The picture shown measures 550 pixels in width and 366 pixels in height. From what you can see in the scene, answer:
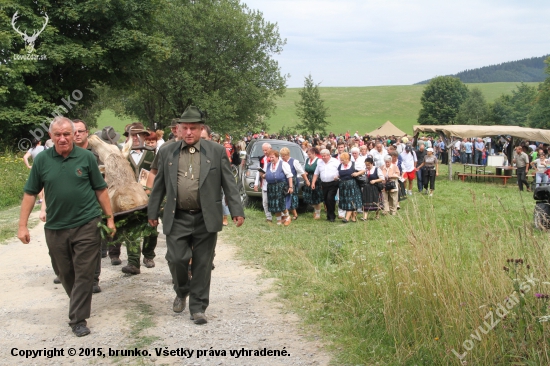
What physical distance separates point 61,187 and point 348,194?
9225 mm

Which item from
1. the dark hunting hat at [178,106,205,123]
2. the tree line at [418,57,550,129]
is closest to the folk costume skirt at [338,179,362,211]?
the dark hunting hat at [178,106,205,123]

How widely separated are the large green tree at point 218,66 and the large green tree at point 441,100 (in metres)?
59.0

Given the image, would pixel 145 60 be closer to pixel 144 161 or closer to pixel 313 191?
pixel 313 191

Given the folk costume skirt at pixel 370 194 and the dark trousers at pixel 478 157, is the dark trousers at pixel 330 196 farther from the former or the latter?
the dark trousers at pixel 478 157

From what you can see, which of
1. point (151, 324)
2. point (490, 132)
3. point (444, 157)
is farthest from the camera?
point (444, 157)

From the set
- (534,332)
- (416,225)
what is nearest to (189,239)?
(416,225)

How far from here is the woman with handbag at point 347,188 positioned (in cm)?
1382

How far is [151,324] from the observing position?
5.77 metres

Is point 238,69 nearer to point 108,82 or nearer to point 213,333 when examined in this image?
point 108,82

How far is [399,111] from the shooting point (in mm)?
107625

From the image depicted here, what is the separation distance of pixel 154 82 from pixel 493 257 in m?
36.6

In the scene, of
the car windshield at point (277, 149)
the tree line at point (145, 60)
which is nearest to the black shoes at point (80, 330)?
the car windshield at point (277, 149)

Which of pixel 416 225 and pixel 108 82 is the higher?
pixel 108 82

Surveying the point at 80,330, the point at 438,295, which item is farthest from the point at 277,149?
the point at 438,295
